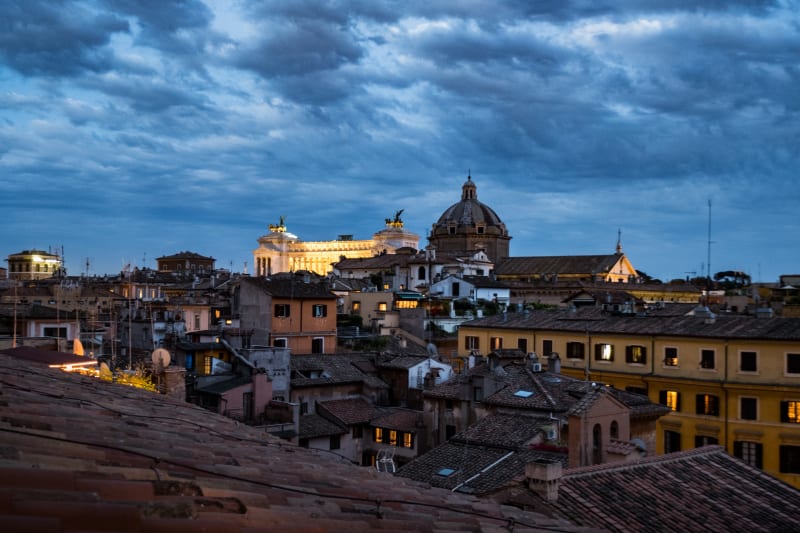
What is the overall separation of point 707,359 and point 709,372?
1.77ft

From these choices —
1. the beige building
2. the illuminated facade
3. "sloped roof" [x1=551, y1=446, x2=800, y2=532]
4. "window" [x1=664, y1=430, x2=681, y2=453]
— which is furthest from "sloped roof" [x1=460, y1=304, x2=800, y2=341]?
the illuminated facade

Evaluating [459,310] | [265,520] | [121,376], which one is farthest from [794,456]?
[459,310]

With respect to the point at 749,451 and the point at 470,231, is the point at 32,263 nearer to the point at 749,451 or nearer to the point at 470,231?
the point at 470,231

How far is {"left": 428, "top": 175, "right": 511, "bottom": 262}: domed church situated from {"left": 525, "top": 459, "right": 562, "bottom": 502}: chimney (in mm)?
100101

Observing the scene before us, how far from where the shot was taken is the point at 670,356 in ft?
110

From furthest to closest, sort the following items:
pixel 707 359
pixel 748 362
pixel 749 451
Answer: pixel 707 359, pixel 748 362, pixel 749 451

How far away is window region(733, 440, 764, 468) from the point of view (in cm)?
2930

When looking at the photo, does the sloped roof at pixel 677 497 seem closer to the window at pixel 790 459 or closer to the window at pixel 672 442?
the window at pixel 790 459

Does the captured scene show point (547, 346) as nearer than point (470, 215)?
Yes

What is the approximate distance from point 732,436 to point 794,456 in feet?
7.48

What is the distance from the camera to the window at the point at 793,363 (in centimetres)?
2948

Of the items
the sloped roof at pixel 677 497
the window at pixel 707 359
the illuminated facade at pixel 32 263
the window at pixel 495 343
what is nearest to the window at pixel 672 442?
the window at pixel 707 359

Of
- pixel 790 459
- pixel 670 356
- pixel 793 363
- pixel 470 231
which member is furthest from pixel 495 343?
pixel 470 231

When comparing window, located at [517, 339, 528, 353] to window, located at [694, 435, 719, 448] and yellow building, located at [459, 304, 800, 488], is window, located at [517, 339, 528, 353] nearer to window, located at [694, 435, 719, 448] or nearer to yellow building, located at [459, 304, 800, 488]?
yellow building, located at [459, 304, 800, 488]
